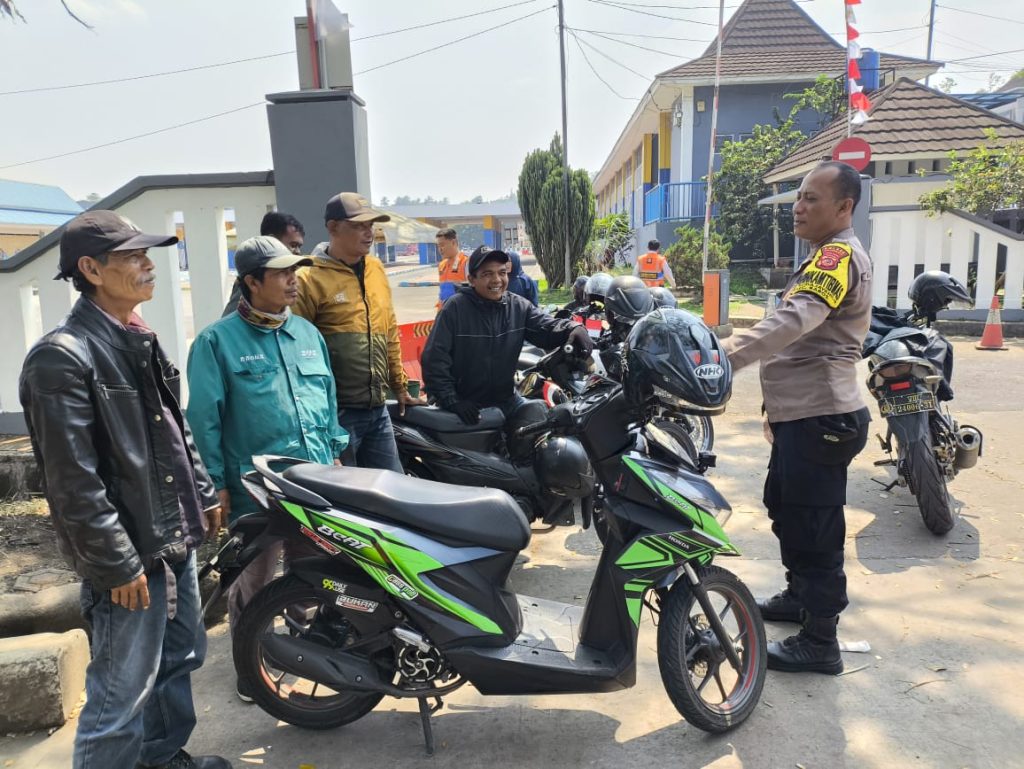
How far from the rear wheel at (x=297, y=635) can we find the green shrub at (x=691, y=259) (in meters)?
15.2

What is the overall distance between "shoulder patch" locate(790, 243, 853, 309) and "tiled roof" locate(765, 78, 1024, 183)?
11.6 meters

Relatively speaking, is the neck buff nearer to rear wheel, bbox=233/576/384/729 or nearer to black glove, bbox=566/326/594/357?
rear wheel, bbox=233/576/384/729

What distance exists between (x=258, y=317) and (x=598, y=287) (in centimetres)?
330

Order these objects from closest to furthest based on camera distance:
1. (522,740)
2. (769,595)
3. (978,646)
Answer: (522,740)
(978,646)
(769,595)

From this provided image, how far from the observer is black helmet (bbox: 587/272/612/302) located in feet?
18.4

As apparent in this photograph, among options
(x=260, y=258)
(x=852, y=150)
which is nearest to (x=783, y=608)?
(x=260, y=258)

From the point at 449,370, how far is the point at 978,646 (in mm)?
2822

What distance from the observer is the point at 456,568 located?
2525 millimetres

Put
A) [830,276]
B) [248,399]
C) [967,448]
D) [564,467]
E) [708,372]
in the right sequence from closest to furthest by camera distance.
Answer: [708,372]
[248,399]
[830,276]
[564,467]
[967,448]

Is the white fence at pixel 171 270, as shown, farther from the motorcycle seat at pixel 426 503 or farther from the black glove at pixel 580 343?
the motorcycle seat at pixel 426 503

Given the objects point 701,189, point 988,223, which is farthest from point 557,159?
point 988,223

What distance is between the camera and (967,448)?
4.55m

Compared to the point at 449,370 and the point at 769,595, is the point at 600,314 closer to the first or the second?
the point at 449,370

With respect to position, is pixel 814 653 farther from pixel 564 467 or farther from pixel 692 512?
pixel 564 467
